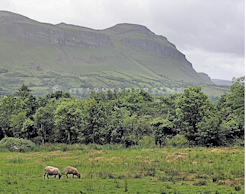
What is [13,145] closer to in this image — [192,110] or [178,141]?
[178,141]

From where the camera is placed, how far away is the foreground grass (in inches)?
898

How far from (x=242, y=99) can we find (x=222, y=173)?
19095 mm

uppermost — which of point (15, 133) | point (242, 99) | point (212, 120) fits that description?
point (242, 99)

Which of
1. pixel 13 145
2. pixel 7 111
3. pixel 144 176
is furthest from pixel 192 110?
pixel 7 111

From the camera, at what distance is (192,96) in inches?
2235

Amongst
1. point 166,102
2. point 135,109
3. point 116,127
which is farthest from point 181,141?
point 135,109

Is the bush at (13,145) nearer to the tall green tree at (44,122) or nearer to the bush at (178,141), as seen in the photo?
the tall green tree at (44,122)

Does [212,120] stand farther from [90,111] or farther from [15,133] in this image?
[15,133]

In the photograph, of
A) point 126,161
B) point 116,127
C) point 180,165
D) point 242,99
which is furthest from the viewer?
point 116,127

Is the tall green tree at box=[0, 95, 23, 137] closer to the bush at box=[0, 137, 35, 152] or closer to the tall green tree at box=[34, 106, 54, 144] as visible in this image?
the tall green tree at box=[34, 106, 54, 144]

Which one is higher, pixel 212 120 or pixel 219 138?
pixel 212 120

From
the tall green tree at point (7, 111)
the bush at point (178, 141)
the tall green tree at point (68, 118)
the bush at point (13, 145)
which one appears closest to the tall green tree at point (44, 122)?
the tall green tree at point (68, 118)

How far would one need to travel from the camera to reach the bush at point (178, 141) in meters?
58.8

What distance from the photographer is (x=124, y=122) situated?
224 feet
